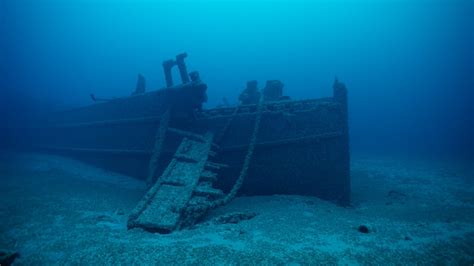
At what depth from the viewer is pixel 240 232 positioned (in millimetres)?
3746

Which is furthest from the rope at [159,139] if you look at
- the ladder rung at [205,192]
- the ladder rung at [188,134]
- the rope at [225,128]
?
the ladder rung at [205,192]

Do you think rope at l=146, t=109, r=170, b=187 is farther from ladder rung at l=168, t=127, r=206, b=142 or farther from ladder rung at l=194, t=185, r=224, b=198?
ladder rung at l=194, t=185, r=224, b=198

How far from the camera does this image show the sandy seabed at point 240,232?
304 cm

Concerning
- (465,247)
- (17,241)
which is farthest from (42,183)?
(465,247)

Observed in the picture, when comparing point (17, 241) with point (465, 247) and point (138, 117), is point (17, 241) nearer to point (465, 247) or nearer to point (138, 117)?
point (138, 117)

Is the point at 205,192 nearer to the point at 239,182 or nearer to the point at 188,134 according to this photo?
the point at 239,182

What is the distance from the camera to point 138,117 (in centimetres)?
827

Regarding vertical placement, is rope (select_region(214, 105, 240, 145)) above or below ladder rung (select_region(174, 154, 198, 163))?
above

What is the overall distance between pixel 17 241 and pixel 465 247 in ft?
19.7

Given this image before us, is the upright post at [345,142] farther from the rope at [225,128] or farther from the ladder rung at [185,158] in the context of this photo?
the ladder rung at [185,158]

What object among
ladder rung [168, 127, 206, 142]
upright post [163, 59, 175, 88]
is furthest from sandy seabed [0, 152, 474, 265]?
upright post [163, 59, 175, 88]

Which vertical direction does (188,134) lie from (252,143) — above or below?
above

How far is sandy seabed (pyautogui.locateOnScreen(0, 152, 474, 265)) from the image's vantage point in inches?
120

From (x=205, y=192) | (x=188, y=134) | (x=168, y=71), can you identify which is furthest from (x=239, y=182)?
(x=168, y=71)
